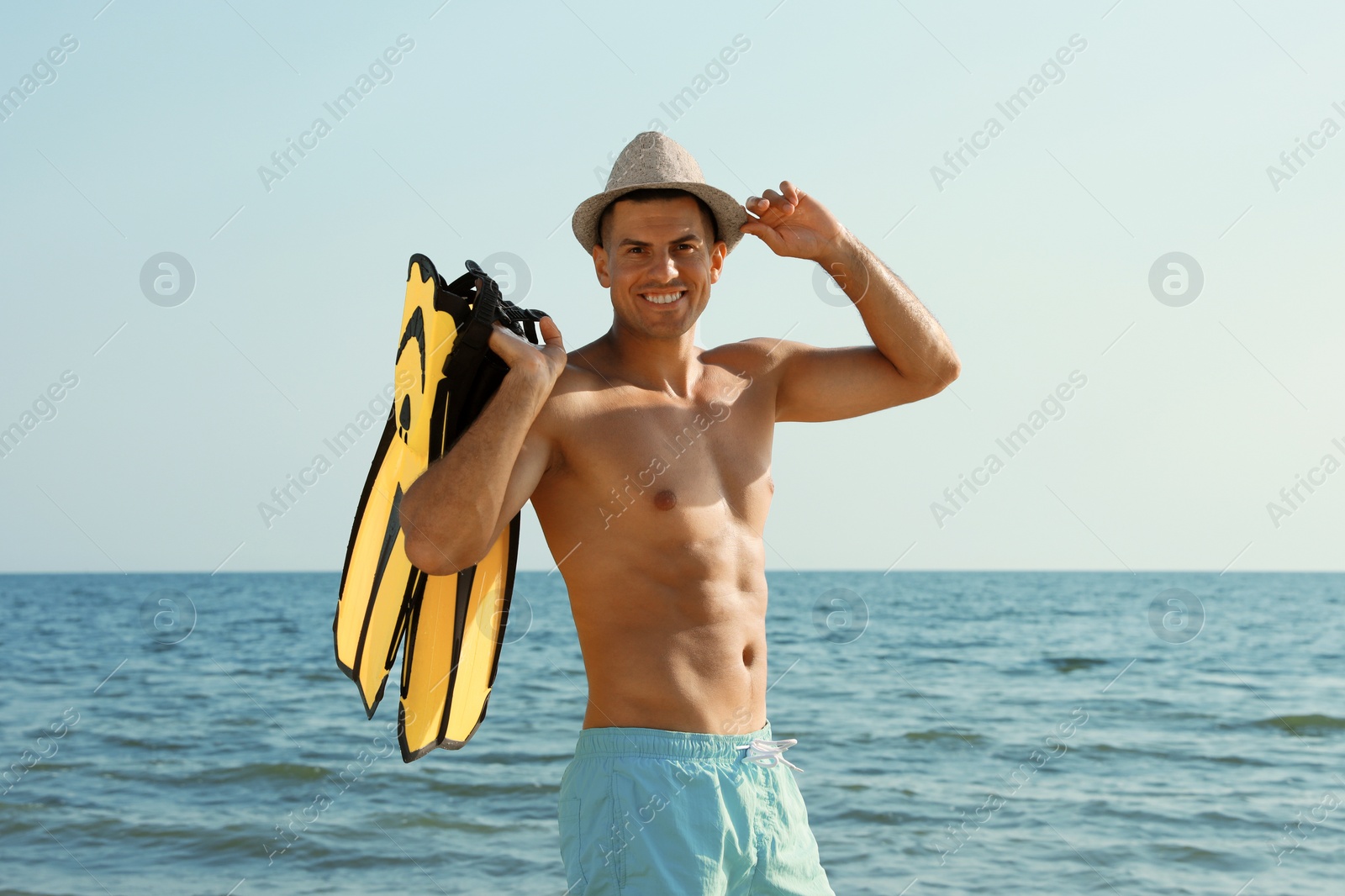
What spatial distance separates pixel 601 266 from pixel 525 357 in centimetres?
56

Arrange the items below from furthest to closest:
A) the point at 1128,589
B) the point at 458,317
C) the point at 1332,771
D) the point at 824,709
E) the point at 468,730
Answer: the point at 1128,589 → the point at 824,709 → the point at 1332,771 → the point at 468,730 → the point at 458,317

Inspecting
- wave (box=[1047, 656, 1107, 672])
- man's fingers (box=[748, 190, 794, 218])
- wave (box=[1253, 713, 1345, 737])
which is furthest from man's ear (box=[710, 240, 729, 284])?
wave (box=[1047, 656, 1107, 672])

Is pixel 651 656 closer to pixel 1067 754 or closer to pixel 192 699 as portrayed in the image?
pixel 1067 754

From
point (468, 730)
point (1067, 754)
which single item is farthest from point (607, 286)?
point (1067, 754)

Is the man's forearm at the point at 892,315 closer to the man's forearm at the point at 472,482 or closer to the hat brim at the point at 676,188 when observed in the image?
the hat brim at the point at 676,188

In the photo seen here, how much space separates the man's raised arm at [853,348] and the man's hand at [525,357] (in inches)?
25.9

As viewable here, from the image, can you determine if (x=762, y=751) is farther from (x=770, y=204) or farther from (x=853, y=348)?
(x=770, y=204)

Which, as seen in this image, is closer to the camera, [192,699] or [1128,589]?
[192,699]

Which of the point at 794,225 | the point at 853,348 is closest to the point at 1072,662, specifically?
the point at 853,348

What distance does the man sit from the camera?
2.36m

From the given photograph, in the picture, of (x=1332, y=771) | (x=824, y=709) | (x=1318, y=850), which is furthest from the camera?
(x=824, y=709)

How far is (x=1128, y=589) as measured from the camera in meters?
44.6

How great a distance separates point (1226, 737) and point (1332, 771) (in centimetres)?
137

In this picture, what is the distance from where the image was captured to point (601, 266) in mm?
2822
